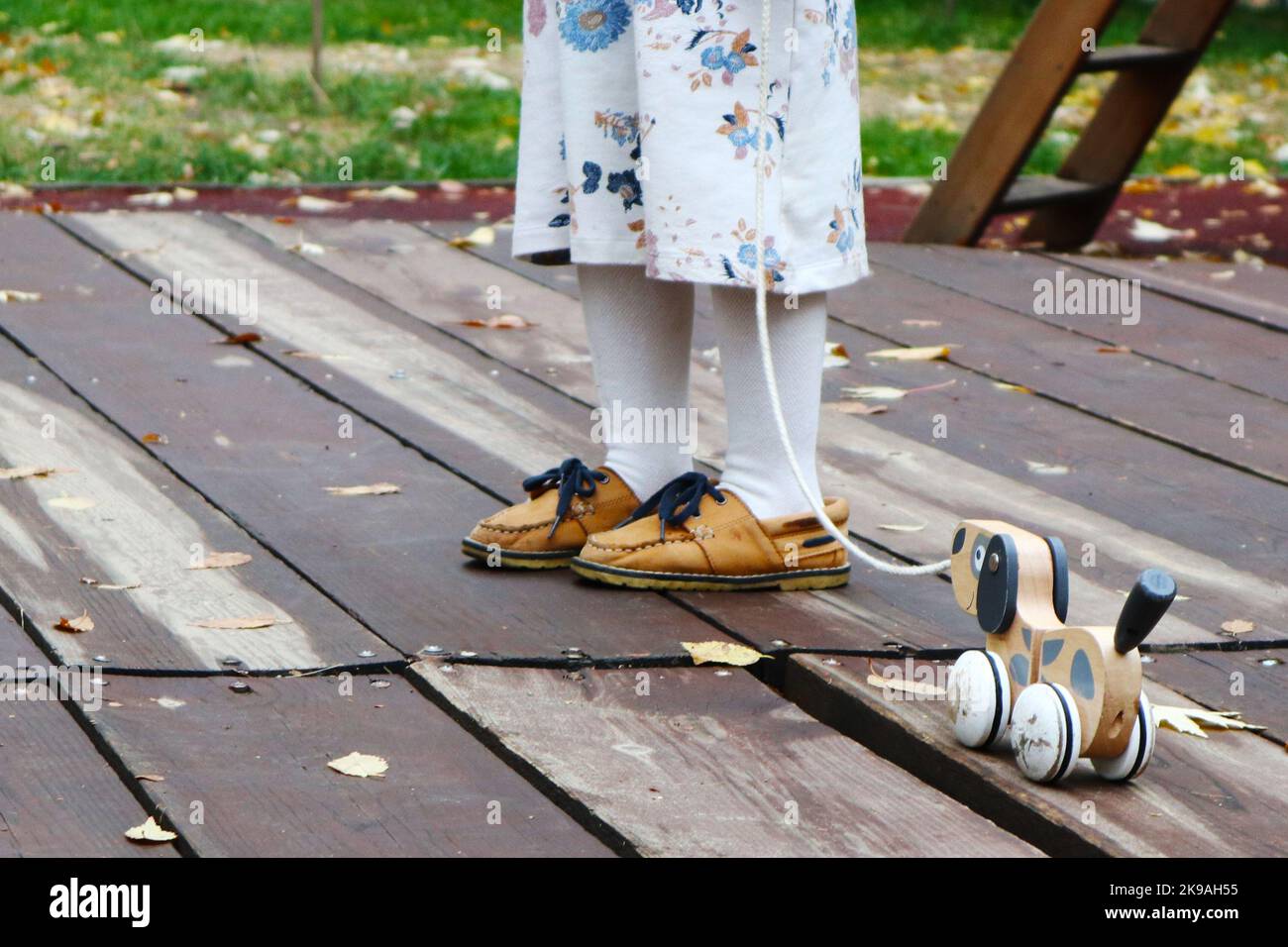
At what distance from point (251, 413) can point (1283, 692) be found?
5.06ft

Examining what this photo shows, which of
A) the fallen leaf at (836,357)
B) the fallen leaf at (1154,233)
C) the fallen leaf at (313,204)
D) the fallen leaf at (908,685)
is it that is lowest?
the fallen leaf at (908,685)

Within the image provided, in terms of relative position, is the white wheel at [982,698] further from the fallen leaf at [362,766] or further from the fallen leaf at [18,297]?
the fallen leaf at [18,297]

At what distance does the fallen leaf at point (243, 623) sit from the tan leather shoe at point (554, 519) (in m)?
0.28

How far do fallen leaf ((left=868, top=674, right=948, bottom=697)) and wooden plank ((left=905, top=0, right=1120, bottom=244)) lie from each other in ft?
8.06

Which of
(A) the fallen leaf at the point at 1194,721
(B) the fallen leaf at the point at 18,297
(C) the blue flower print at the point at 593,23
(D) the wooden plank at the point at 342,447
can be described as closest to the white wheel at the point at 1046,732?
(A) the fallen leaf at the point at 1194,721

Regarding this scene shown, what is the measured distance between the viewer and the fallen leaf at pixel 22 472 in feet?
7.92

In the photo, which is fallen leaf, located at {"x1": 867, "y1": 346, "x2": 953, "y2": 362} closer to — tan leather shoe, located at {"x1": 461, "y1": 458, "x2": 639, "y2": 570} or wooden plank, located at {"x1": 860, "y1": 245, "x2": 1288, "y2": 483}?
wooden plank, located at {"x1": 860, "y1": 245, "x2": 1288, "y2": 483}

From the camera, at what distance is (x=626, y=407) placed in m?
2.16

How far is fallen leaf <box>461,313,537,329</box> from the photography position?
3.36 meters

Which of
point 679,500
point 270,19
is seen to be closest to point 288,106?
point 270,19

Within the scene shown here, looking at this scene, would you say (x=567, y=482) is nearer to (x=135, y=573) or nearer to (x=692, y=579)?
(x=692, y=579)

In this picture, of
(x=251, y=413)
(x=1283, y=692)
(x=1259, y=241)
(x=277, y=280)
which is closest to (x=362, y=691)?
(x=1283, y=692)
